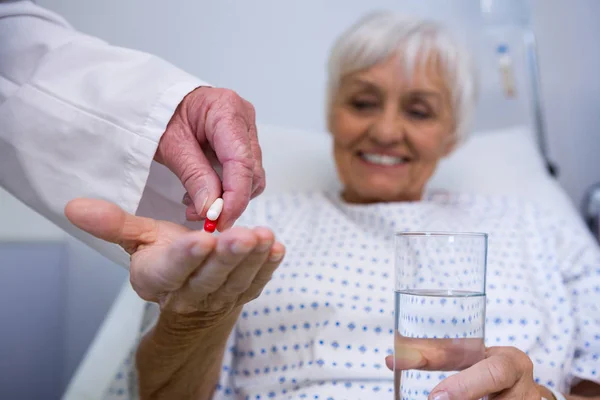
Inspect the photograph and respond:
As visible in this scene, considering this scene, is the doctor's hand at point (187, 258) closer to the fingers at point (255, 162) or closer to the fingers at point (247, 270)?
the fingers at point (247, 270)

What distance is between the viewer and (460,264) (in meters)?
0.72

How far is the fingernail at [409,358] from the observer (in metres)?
0.70

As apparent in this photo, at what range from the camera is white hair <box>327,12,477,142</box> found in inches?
52.3

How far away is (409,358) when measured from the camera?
0.71 meters

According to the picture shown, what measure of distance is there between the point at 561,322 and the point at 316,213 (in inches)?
20.9

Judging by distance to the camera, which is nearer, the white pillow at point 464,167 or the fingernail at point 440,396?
the fingernail at point 440,396

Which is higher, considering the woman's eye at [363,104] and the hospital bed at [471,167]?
the woman's eye at [363,104]

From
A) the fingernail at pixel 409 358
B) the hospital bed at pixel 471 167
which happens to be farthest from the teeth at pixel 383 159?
the fingernail at pixel 409 358

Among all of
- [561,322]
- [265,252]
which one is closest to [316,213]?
[561,322]

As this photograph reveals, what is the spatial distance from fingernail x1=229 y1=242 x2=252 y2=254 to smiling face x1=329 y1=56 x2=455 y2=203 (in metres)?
0.84

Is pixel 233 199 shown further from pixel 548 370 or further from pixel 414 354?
pixel 548 370

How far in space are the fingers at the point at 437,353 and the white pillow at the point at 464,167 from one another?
33.1 inches

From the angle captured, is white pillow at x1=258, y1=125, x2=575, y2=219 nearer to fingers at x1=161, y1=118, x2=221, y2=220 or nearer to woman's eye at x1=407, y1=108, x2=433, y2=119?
woman's eye at x1=407, y1=108, x2=433, y2=119

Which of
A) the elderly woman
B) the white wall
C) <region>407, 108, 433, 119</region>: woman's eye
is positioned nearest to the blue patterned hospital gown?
the elderly woman
